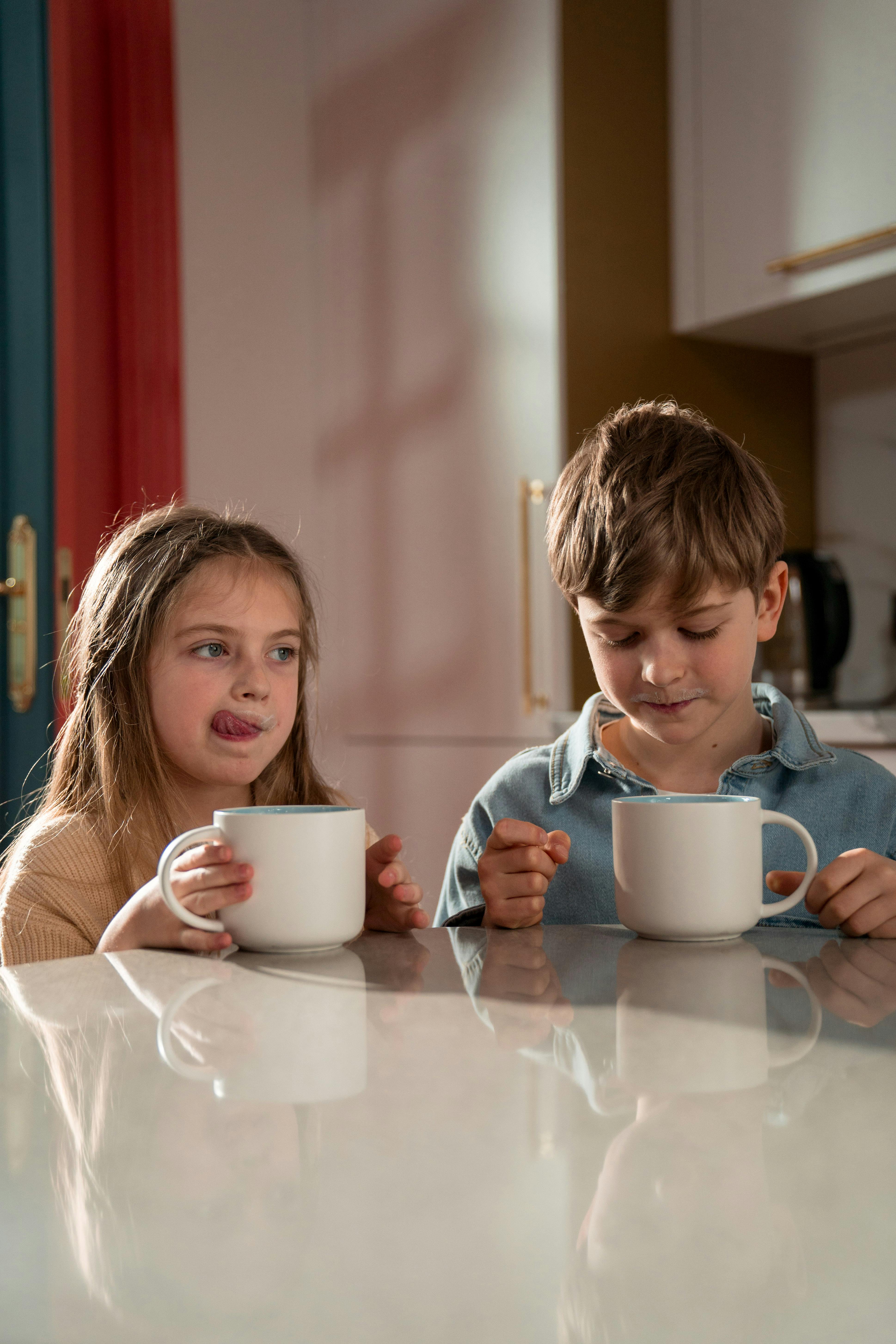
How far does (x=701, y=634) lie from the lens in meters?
0.89

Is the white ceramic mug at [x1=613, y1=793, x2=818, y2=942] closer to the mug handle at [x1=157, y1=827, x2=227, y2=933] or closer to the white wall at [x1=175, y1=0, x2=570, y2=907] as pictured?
the mug handle at [x1=157, y1=827, x2=227, y2=933]

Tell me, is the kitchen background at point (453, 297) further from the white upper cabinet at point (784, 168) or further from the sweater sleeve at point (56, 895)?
the sweater sleeve at point (56, 895)

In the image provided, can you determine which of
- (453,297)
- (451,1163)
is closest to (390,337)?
(453,297)

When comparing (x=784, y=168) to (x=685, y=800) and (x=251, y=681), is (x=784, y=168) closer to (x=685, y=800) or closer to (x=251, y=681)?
(x=251, y=681)

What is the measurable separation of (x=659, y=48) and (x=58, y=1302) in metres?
2.41

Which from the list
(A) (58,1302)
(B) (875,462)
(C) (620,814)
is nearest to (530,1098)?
(A) (58,1302)

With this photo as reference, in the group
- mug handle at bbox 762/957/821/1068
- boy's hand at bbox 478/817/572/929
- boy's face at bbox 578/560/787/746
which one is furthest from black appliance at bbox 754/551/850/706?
mug handle at bbox 762/957/821/1068

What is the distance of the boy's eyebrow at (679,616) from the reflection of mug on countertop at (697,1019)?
319 millimetres

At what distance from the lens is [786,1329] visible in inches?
9.0

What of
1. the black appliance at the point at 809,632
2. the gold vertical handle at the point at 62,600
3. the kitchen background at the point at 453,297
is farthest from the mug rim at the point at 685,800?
the gold vertical handle at the point at 62,600

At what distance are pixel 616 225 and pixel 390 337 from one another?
565 millimetres

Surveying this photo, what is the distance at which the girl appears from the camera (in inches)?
36.9

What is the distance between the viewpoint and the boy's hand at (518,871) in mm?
709

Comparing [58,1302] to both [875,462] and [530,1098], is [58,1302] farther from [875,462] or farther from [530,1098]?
[875,462]
